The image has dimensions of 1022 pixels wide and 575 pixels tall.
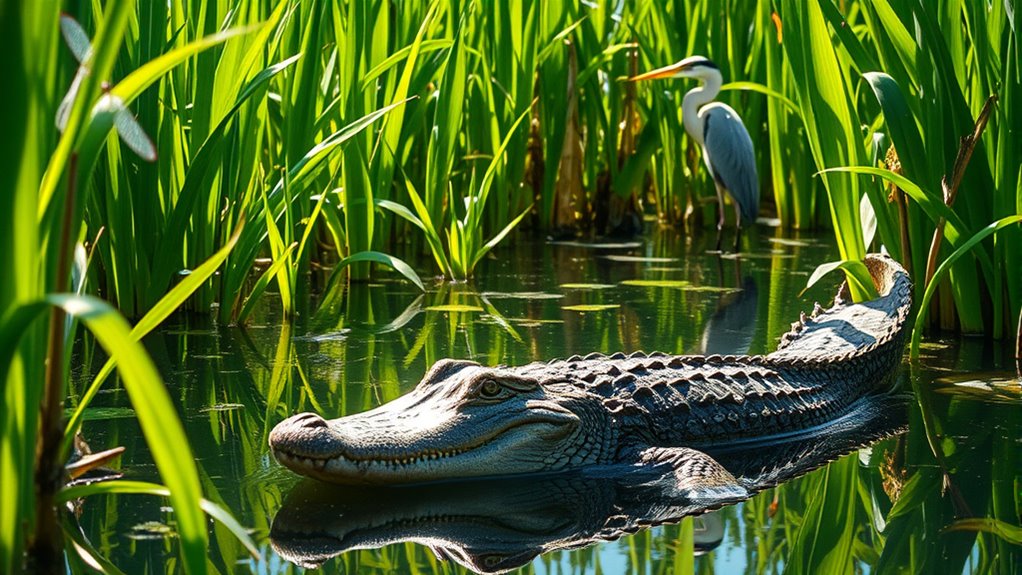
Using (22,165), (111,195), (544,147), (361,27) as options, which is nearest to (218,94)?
(111,195)

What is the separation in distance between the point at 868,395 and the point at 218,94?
103 inches

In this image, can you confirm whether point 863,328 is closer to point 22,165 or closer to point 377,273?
point 377,273

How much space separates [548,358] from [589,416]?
1.08 meters

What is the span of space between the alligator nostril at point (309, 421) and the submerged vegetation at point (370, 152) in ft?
1.57

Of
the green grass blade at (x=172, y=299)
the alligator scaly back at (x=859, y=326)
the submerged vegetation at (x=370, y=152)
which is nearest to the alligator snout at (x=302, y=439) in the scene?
the submerged vegetation at (x=370, y=152)

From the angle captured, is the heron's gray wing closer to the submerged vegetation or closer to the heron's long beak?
the submerged vegetation

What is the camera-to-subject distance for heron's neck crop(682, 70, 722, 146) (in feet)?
28.3

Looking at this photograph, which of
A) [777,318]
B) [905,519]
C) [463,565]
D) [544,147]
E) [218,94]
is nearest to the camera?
[463,565]

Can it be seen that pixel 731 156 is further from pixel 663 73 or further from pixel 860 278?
pixel 860 278

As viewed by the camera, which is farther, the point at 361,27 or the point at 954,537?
the point at 361,27

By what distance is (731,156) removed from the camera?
27.4 ft

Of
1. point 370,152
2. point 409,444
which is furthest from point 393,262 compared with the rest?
point 409,444

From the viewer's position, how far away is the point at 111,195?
4730 mm

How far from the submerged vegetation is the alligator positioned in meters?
0.52
